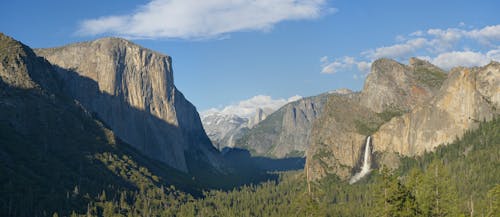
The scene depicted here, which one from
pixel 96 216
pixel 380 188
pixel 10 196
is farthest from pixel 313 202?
pixel 10 196

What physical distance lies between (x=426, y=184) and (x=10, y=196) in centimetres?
13131

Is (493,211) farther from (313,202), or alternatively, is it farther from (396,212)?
(313,202)

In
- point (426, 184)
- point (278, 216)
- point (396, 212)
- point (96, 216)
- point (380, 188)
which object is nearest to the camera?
point (396, 212)

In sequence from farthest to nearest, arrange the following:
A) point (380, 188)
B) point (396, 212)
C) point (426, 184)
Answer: point (426, 184), point (380, 188), point (396, 212)

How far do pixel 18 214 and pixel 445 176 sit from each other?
127876 millimetres

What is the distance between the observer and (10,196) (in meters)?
177

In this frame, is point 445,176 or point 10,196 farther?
point 10,196

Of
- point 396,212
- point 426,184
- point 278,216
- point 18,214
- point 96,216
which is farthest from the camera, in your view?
point 278,216

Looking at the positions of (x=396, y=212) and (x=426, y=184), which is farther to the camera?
(x=426, y=184)

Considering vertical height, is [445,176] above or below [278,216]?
above

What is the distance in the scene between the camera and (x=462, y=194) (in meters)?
193

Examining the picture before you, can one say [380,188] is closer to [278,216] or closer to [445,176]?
[445,176]

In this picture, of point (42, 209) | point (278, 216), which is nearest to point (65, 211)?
point (42, 209)

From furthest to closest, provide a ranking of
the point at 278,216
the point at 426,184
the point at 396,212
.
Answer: the point at 278,216, the point at 426,184, the point at 396,212
